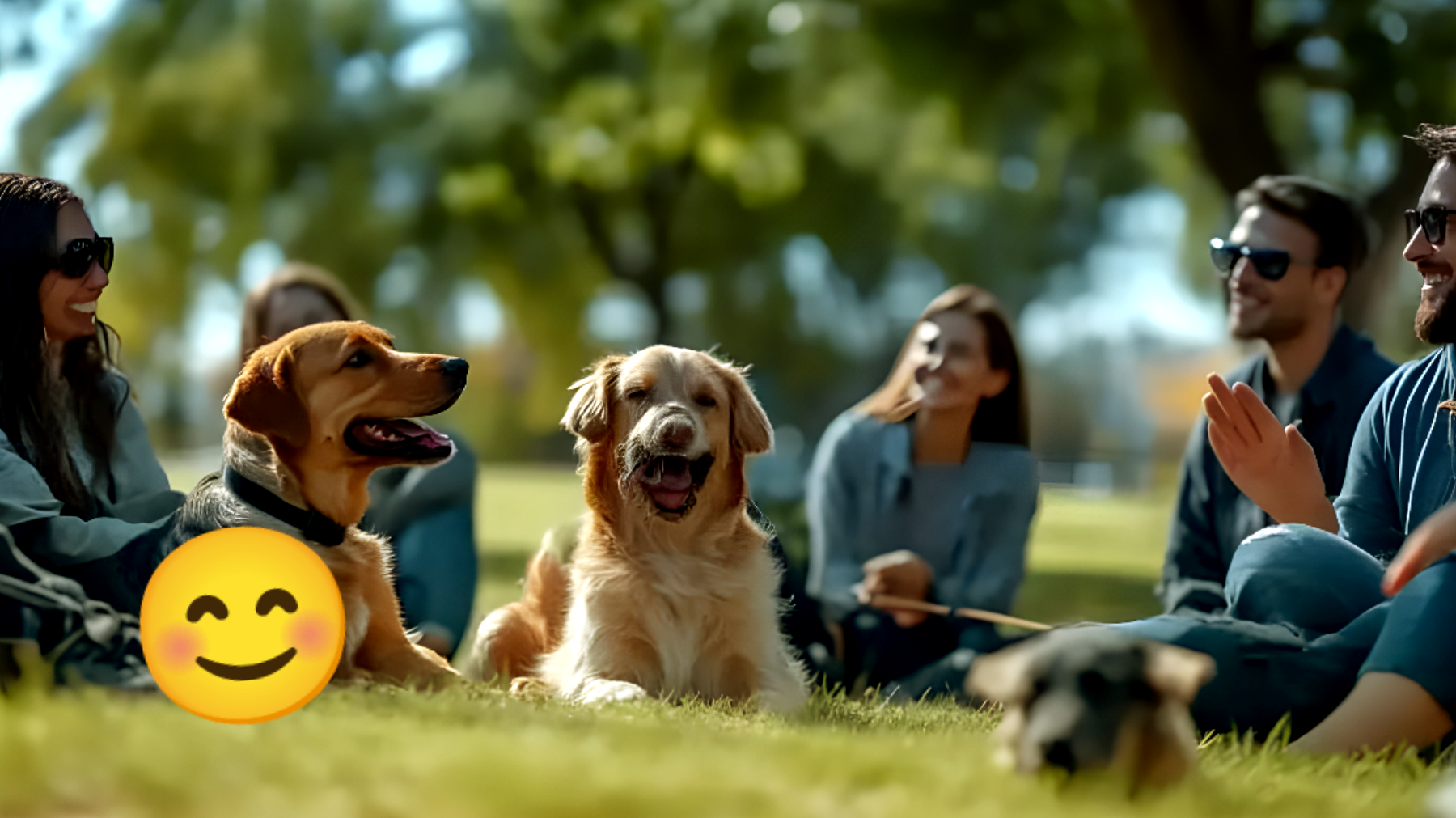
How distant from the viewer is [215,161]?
14.5 meters

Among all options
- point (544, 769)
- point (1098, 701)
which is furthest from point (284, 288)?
point (1098, 701)

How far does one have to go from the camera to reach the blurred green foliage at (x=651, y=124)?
1146 cm

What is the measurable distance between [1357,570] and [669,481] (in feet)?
6.20

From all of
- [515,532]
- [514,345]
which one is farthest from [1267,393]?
[514,345]

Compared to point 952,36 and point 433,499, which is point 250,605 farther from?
point 952,36

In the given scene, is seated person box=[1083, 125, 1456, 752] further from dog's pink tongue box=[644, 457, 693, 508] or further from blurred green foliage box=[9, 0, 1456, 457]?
blurred green foliage box=[9, 0, 1456, 457]

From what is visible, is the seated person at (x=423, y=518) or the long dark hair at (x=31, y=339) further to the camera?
the seated person at (x=423, y=518)

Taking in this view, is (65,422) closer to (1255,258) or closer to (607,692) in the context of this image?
(607,692)

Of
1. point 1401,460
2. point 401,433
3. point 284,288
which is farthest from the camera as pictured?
point 284,288

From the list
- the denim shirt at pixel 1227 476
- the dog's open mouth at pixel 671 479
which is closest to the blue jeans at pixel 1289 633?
the dog's open mouth at pixel 671 479

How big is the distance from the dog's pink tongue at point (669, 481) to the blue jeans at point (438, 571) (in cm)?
156

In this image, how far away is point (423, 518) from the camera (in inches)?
200

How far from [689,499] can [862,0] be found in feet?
32.3
